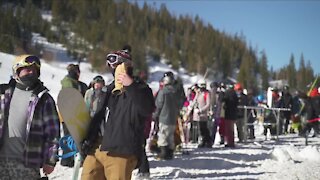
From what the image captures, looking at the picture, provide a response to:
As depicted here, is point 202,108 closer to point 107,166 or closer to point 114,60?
point 114,60

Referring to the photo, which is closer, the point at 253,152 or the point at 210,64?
the point at 253,152

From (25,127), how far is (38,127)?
0.10m

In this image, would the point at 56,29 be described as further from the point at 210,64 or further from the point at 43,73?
the point at 43,73

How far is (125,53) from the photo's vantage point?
356 cm

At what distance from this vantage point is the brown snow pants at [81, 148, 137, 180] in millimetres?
3236

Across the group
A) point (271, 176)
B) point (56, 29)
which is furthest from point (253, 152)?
point (56, 29)

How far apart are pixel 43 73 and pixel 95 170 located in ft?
107

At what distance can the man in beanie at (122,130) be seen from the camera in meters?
3.22

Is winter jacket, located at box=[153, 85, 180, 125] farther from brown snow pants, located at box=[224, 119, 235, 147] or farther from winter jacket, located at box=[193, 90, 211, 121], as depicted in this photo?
brown snow pants, located at box=[224, 119, 235, 147]

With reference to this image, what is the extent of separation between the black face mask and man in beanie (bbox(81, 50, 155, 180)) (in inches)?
27.0

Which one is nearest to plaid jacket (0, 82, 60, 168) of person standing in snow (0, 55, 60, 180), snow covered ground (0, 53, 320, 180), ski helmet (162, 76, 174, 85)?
person standing in snow (0, 55, 60, 180)

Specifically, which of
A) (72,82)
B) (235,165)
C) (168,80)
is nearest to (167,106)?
(168,80)

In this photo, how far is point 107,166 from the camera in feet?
10.8

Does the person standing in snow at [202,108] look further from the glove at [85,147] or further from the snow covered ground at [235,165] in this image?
the glove at [85,147]
